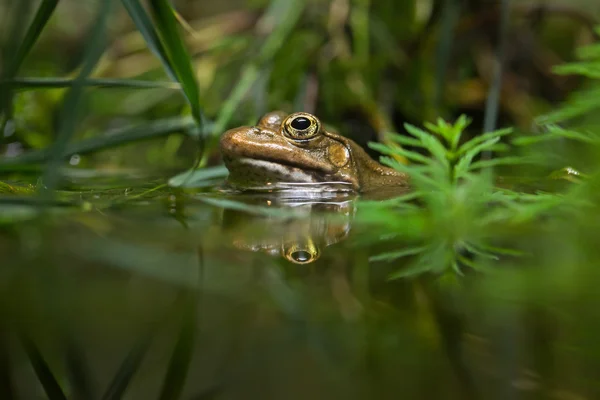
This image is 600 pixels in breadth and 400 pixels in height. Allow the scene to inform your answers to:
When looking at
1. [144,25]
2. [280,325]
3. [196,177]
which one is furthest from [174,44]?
[280,325]

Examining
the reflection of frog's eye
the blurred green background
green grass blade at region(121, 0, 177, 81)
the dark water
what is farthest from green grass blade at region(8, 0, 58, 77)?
the reflection of frog's eye

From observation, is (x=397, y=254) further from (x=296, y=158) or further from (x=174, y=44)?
(x=296, y=158)

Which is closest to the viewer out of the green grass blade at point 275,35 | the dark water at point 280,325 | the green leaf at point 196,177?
the dark water at point 280,325

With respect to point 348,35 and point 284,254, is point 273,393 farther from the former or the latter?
point 348,35

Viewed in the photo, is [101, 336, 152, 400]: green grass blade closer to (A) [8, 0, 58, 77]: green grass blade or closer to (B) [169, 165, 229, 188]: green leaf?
(A) [8, 0, 58, 77]: green grass blade

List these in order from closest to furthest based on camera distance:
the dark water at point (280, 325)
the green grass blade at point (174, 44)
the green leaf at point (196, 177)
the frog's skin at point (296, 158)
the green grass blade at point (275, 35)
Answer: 1. the dark water at point (280, 325)
2. the green grass blade at point (174, 44)
3. the green leaf at point (196, 177)
4. the frog's skin at point (296, 158)
5. the green grass blade at point (275, 35)

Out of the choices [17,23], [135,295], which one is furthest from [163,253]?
[17,23]

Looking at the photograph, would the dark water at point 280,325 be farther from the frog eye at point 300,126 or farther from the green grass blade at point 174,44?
the frog eye at point 300,126

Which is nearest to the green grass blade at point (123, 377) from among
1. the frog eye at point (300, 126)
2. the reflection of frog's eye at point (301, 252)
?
the reflection of frog's eye at point (301, 252)
